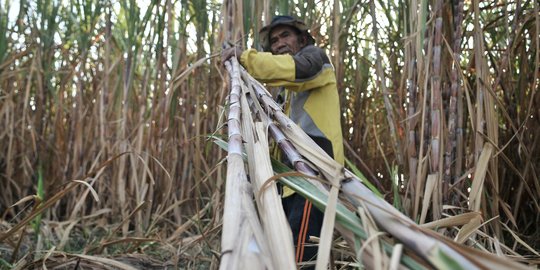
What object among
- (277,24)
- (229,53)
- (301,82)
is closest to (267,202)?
(229,53)

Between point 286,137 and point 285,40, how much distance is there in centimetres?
123

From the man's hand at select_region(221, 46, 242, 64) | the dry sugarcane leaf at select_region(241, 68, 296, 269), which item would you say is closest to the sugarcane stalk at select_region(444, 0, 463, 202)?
the man's hand at select_region(221, 46, 242, 64)

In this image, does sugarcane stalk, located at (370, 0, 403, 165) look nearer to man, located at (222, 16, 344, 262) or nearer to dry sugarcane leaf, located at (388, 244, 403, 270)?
man, located at (222, 16, 344, 262)

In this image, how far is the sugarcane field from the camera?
0.62m

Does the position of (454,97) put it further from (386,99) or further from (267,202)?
(267,202)

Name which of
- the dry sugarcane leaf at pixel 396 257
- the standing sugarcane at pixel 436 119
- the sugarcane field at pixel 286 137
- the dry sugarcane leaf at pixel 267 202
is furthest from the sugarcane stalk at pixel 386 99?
the dry sugarcane leaf at pixel 396 257

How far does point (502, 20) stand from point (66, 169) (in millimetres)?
1837

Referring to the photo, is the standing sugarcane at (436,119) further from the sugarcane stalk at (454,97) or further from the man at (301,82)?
the man at (301,82)

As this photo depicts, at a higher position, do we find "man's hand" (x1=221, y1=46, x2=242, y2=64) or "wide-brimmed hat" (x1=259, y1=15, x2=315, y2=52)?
"wide-brimmed hat" (x1=259, y1=15, x2=315, y2=52)

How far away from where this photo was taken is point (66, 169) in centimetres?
289

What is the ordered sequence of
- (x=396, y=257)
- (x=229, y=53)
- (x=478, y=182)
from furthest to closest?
(x=229, y=53)
(x=478, y=182)
(x=396, y=257)

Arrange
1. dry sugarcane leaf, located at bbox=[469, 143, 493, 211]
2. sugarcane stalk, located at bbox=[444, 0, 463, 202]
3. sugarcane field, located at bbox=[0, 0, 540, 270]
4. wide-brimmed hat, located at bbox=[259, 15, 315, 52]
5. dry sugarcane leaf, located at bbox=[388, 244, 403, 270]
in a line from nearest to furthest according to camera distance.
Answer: dry sugarcane leaf, located at bbox=[388, 244, 403, 270] → sugarcane field, located at bbox=[0, 0, 540, 270] → dry sugarcane leaf, located at bbox=[469, 143, 493, 211] → sugarcane stalk, located at bbox=[444, 0, 463, 202] → wide-brimmed hat, located at bbox=[259, 15, 315, 52]

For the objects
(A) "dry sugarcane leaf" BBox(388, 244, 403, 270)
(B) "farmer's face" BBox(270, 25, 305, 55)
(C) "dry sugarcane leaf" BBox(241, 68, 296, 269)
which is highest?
(B) "farmer's face" BBox(270, 25, 305, 55)

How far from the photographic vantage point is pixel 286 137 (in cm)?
82
